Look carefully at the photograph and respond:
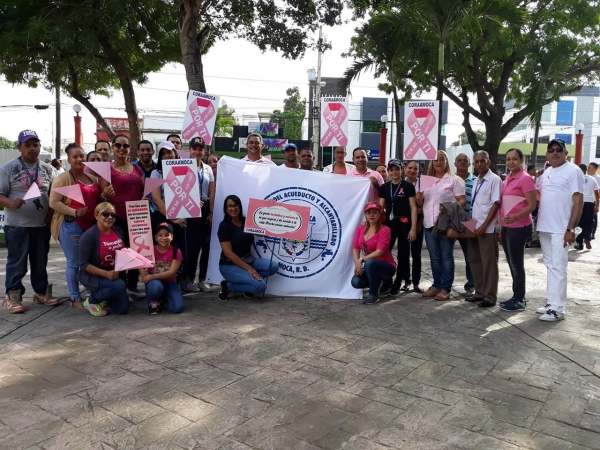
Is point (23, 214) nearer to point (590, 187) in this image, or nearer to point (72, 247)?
point (72, 247)

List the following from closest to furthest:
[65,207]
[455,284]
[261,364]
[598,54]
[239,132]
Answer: [261,364] → [65,207] → [455,284] → [598,54] → [239,132]

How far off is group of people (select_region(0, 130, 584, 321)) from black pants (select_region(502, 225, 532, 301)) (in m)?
0.01

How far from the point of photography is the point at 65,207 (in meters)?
5.36

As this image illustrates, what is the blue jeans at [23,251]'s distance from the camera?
5523 mm

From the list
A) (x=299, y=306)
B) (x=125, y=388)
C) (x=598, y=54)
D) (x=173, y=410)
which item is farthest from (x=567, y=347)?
(x=598, y=54)

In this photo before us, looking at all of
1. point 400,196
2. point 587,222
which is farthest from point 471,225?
point 587,222

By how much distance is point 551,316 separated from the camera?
5.33m

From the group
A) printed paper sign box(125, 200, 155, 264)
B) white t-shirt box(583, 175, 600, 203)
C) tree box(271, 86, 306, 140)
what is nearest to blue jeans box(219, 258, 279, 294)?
printed paper sign box(125, 200, 155, 264)

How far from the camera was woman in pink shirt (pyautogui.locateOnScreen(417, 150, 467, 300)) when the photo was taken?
6121mm

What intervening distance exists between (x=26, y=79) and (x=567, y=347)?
16242mm

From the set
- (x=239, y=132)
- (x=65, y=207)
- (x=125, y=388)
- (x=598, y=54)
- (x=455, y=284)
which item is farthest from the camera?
(x=239, y=132)

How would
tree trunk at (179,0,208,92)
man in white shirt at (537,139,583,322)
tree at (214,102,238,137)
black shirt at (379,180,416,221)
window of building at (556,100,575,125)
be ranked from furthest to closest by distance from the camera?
window of building at (556,100,575,125)
tree at (214,102,238,137)
tree trunk at (179,0,208,92)
black shirt at (379,180,416,221)
man in white shirt at (537,139,583,322)

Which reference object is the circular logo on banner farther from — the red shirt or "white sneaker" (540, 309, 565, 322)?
"white sneaker" (540, 309, 565, 322)

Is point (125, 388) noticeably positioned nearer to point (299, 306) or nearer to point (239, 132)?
point (299, 306)
